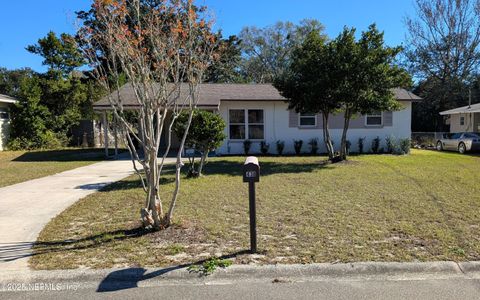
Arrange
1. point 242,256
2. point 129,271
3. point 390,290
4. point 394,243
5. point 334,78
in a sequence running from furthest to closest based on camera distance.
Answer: point 334,78 < point 394,243 < point 242,256 < point 129,271 < point 390,290

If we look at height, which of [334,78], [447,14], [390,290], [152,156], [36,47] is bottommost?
[390,290]

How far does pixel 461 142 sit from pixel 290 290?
20977 mm

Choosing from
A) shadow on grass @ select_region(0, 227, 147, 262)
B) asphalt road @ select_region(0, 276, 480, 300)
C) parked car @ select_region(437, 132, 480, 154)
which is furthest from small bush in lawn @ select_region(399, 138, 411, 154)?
shadow on grass @ select_region(0, 227, 147, 262)

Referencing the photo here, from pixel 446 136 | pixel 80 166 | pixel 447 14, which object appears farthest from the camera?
pixel 447 14

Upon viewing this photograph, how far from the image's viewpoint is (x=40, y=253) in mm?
4438

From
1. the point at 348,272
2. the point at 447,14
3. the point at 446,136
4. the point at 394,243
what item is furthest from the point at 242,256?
the point at 447,14

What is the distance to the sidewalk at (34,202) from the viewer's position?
181 inches

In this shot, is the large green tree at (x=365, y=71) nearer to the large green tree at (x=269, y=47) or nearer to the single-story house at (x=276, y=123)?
the single-story house at (x=276, y=123)

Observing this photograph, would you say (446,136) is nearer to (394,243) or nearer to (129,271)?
(394,243)

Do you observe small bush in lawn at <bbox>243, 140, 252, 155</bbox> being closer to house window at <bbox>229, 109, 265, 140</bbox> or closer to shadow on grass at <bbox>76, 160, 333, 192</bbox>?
house window at <bbox>229, 109, 265, 140</bbox>

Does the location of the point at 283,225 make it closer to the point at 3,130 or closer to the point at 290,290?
the point at 290,290

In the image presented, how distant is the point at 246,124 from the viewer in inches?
717

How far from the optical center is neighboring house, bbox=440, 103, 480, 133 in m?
27.0

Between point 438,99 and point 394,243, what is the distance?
3567 cm
